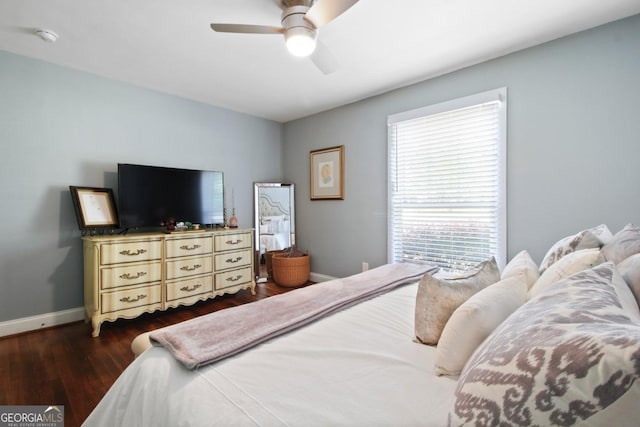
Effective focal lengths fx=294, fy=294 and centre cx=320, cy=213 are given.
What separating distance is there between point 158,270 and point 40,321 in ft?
3.60

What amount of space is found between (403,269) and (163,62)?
9.38ft

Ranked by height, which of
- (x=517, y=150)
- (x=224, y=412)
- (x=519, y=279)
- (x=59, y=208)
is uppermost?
(x=517, y=150)

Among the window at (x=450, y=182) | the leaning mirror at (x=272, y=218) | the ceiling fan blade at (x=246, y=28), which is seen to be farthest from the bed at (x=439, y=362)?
the leaning mirror at (x=272, y=218)

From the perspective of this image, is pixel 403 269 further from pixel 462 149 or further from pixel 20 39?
pixel 20 39

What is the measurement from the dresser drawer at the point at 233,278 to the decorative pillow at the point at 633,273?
336cm

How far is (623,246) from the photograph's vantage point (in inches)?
46.3

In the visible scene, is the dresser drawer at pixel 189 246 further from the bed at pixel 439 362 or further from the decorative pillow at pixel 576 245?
the decorative pillow at pixel 576 245

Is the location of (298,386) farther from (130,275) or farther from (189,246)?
(189,246)

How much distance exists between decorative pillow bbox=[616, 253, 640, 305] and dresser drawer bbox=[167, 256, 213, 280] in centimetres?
331

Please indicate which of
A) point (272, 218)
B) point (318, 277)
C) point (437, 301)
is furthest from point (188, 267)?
point (437, 301)

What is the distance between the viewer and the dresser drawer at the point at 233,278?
347cm

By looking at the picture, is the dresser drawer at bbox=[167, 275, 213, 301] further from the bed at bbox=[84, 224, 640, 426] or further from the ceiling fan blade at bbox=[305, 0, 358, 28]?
the ceiling fan blade at bbox=[305, 0, 358, 28]

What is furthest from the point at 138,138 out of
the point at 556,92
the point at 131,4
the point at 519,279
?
the point at 556,92

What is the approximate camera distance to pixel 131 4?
196cm
